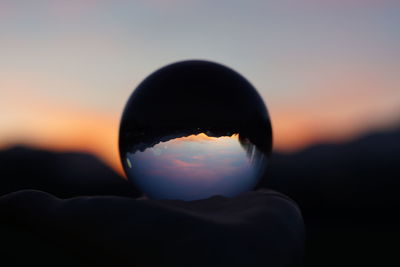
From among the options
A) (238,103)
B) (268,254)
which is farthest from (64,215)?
(238,103)

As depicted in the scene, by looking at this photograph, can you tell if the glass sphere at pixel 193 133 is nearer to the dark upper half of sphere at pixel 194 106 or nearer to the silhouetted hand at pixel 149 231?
the dark upper half of sphere at pixel 194 106

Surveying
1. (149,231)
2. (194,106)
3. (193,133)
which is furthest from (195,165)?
(149,231)

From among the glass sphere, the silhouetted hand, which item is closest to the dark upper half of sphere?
the glass sphere

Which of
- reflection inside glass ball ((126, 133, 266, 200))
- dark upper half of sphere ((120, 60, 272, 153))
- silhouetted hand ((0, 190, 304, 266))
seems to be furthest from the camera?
dark upper half of sphere ((120, 60, 272, 153))

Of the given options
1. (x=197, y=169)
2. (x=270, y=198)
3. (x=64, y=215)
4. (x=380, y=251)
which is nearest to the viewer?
(x=64, y=215)

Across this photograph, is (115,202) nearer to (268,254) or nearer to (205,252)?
(205,252)

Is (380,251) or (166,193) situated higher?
(166,193)

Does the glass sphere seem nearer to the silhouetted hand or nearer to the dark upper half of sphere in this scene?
the dark upper half of sphere
